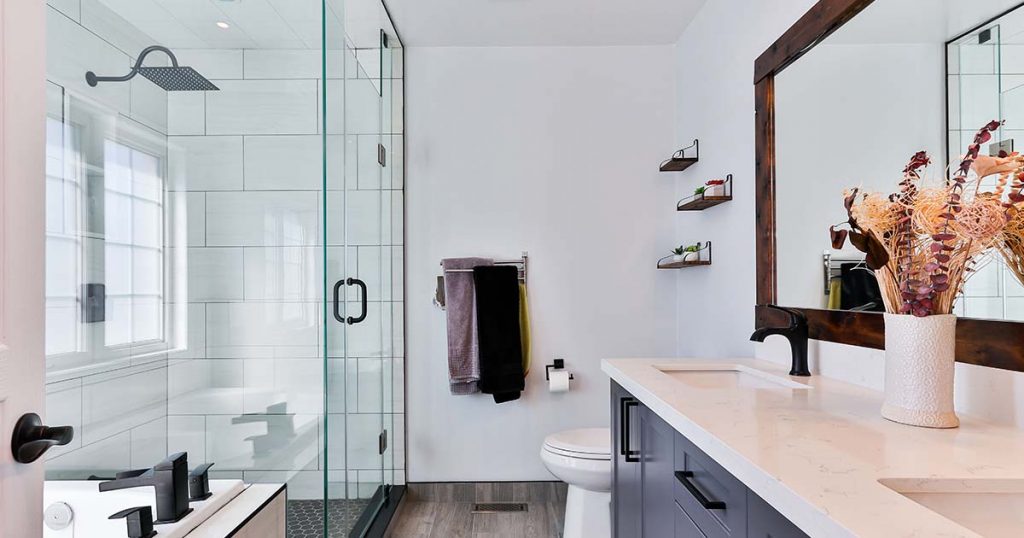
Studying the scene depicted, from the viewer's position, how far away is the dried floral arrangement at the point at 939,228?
867mm

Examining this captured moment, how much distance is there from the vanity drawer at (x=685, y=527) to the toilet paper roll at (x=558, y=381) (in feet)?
4.73

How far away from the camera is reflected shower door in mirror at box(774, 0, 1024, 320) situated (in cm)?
98

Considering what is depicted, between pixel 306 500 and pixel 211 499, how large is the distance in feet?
1.09

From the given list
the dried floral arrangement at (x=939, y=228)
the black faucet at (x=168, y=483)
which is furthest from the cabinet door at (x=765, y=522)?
the black faucet at (x=168, y=483)

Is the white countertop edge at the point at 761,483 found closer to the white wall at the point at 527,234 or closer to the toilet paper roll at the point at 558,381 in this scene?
the toilet paper roll at the point at 558,381

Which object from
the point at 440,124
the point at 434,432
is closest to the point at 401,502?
the point at 434,432

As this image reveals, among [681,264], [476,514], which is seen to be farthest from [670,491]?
[476,514]

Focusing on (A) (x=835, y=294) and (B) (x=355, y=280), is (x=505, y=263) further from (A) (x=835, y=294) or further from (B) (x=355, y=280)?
(A) (x=835, y=294)

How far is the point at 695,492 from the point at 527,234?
5.99ft

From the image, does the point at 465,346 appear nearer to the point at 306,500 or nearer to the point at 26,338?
the point at 306,500

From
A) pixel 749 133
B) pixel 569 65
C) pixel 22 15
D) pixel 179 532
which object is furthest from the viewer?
pixel 569 65

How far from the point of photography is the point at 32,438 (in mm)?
820

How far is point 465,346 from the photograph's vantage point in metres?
2.63

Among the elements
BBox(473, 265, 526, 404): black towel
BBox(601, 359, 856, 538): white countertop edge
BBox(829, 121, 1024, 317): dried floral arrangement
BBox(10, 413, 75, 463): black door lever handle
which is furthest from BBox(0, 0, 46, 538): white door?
BBox(473, 265, 526, 404): black towel
